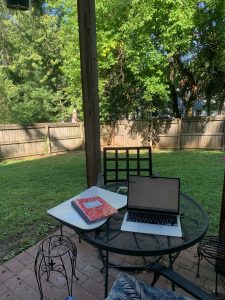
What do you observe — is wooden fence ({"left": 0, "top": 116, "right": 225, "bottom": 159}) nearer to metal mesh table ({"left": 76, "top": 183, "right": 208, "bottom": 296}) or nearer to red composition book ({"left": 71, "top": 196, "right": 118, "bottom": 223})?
red composition book ({"left": 71, "top": 196, "right": 118, "bottom": 223})

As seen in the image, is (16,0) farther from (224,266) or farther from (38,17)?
(38,17)

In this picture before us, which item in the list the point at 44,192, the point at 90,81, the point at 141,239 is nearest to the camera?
the point at 141,239

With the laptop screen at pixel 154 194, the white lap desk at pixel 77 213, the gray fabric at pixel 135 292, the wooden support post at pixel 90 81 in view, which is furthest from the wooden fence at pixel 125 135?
the gray fabric at pixel 135 292

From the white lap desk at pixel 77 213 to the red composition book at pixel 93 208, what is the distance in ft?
0.08

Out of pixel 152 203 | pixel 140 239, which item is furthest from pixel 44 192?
pixel 140 239

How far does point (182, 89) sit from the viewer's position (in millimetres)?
10516

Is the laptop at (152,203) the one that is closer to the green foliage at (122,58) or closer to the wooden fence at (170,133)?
the green foliage at (122,58)

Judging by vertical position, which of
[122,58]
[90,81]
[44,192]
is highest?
[122,58]

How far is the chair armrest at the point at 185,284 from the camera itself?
3.32ft

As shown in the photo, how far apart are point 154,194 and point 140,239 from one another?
1.06 feet

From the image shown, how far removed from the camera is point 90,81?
214 centimetres

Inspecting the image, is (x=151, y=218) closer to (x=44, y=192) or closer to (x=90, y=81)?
(x=90, y=81)

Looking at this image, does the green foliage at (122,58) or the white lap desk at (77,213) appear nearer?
the white lap desk at (77,213)

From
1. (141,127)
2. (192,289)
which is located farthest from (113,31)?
(192,289)
